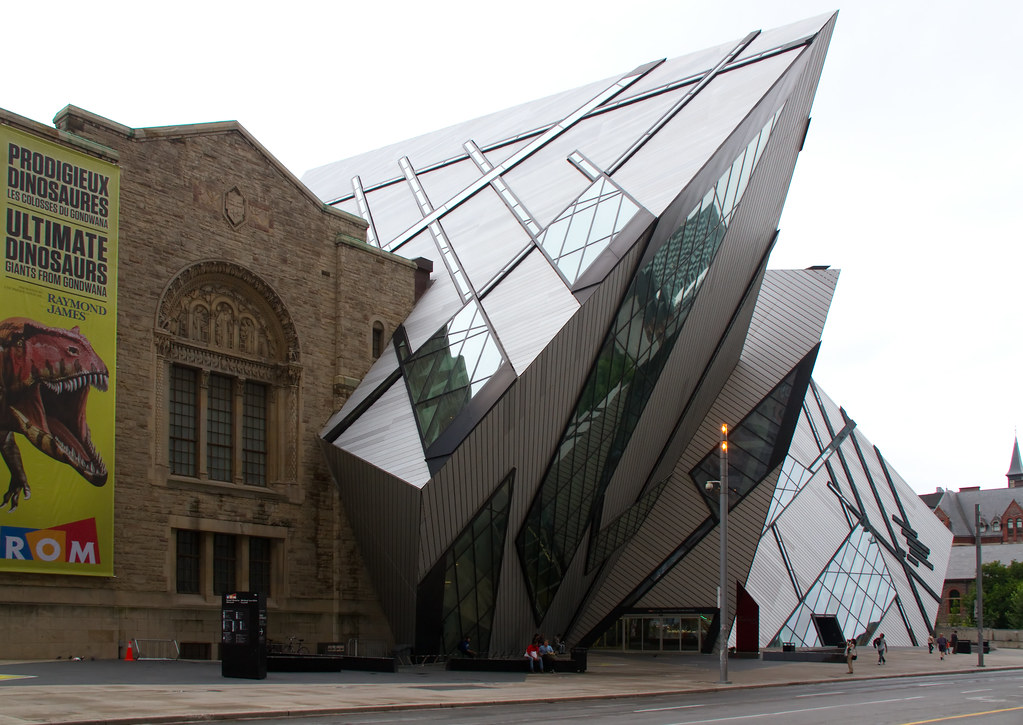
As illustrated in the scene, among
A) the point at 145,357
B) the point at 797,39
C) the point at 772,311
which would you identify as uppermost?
the point at 797,39

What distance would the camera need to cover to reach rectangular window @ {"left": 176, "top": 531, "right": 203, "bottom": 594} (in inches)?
1384

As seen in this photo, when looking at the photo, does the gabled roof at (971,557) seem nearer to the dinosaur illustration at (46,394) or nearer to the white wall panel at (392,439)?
the white wall panel at (392,439)

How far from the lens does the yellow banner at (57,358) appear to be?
30.1 meters

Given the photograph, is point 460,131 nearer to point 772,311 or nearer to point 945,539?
point 772,311

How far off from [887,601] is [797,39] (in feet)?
103

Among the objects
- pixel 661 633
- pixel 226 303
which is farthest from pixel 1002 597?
pixel 226 303

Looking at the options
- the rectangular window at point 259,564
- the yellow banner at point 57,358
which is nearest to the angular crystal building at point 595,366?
the rectangular window at point 259,564

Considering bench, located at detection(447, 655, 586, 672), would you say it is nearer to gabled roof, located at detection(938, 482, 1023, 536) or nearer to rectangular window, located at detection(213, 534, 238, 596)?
rectangular window, located at detection(213, 534, 238, 596)

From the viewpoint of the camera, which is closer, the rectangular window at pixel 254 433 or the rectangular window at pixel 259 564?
the rectangular window at pixel 259 564

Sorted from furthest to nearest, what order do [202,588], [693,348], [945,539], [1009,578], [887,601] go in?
[1009,578] → [945,539] → [887,601] → [693,348] → [202,588]

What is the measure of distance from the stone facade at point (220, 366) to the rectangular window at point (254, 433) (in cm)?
29

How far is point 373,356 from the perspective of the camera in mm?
42188

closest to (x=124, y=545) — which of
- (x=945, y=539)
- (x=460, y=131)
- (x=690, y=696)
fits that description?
(x=690, y=696)

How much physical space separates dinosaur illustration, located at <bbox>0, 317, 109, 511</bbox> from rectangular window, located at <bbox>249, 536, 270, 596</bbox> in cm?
678
